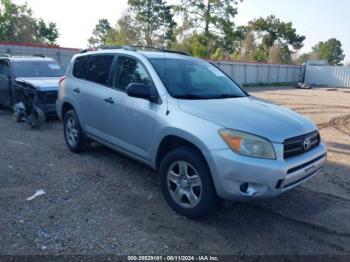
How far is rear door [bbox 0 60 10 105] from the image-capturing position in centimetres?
A: 1012

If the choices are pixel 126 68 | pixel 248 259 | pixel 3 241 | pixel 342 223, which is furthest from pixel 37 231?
pixel 342 223

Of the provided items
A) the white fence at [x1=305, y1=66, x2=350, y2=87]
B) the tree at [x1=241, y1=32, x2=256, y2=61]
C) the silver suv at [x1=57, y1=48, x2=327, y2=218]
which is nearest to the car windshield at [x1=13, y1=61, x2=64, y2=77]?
the silver suv at [x1=57, y1=48, x2=327, y2=218]

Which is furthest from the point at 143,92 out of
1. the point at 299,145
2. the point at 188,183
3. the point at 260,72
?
the point at 260,72

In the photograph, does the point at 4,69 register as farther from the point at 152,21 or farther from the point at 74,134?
the point at 152,21

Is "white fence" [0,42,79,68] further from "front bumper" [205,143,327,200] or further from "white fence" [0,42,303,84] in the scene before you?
"front bumper" [205,143,327,200]

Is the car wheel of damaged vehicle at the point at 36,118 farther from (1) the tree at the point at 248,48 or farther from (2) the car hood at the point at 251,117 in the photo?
(1) the tree at the point at 248,48

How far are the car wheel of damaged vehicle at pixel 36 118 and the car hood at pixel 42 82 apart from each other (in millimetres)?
531

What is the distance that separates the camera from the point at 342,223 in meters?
4.04

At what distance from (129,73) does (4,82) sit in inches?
275

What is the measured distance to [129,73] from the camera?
483cm

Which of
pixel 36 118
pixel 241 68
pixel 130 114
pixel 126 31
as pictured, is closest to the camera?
pixel 130 114

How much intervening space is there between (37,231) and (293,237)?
2658mm

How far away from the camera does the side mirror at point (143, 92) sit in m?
4.16

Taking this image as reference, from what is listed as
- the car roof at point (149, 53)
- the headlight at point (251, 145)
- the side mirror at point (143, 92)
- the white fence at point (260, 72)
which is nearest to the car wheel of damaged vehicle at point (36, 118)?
the car roof at point (149, 53)
